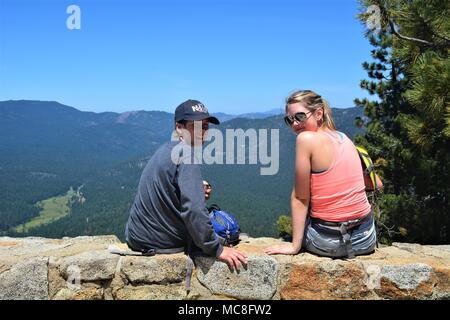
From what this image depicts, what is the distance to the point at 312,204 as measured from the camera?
3053 millimetres

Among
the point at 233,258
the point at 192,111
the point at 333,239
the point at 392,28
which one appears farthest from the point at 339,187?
the point at 392,28

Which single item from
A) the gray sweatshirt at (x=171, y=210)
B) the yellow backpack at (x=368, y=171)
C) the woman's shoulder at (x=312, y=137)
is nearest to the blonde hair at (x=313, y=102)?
the woman's shoulder at (x=312, y=137)

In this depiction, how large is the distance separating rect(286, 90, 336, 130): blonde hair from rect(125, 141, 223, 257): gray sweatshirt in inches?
32.8

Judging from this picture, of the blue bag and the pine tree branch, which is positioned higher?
the pine tree branch

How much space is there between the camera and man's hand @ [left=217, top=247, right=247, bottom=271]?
2967 mm

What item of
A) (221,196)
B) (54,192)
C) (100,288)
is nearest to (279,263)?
(100,288)

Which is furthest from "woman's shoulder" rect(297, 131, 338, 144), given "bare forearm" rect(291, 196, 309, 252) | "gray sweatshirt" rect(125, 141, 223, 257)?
"gray sweatshirt" rect(125, 141, 223, 257)

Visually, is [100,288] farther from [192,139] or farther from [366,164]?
[366,164]

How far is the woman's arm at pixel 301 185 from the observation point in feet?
9.50

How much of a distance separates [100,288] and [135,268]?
31cm

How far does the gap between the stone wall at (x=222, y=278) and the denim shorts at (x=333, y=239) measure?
0.06 m

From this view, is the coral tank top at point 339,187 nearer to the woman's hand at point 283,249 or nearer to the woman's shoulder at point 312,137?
the woman's shoulder at point 312,137

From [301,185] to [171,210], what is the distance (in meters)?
0.89

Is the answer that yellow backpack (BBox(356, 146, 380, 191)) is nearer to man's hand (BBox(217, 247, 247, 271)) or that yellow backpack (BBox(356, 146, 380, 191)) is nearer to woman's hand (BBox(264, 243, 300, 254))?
woman's hand (BBox(264, 243, 300, 254))
